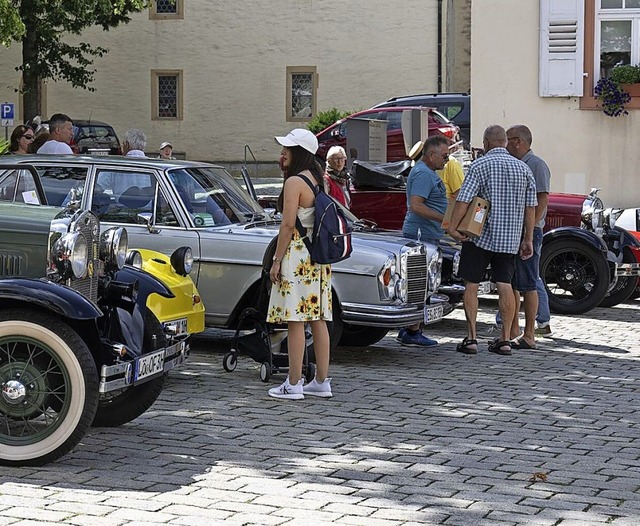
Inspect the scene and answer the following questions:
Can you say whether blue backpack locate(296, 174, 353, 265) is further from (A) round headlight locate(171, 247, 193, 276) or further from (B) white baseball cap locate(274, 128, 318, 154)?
(A) round headlight locate(171, 247, 193, 276)

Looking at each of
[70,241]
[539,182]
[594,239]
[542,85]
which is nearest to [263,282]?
[70,241]

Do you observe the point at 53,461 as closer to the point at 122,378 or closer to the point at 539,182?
the point at 122,378

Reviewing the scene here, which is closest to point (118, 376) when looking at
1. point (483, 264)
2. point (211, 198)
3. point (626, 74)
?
point (211, 198)

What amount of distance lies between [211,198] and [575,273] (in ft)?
16.4

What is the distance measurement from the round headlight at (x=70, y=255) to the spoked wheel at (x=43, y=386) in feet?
1.20

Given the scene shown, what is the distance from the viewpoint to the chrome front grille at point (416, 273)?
1008cm

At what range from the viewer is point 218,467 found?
21.2 ft

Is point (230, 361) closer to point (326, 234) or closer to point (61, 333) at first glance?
point (326, 234)

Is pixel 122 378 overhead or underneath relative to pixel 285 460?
overhead

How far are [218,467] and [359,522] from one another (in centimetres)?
124

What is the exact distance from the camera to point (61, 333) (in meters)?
6.36

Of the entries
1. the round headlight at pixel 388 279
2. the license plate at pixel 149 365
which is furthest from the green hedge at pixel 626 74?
the license plate at pixel 149 365

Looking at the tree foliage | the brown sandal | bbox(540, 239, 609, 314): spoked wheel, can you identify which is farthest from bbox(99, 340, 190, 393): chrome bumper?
the tree foliage

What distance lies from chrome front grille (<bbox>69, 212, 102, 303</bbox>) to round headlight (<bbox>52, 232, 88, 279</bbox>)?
0.08 m
